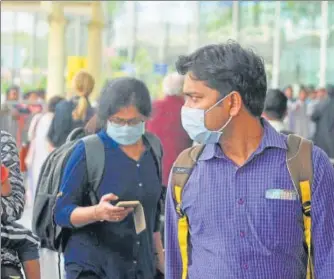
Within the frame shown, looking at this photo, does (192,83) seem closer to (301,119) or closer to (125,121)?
(125,121)

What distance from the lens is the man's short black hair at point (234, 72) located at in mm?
3857

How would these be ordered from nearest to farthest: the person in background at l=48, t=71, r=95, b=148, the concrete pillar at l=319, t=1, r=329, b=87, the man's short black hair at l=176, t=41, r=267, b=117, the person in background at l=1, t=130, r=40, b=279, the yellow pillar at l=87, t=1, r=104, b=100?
the man's short black hair at l=176, t=41, r=267, b=117
the person in background at l=1, t=130, r=40, b=279
the person in background at l=48, t=71, r=95, b=148
the yellow pillar at l=87, t=1, r=104, b=100
the concrete pillar at l=319, t=1, r=329, b=87

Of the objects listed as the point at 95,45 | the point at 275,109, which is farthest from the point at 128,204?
the point at 95,45

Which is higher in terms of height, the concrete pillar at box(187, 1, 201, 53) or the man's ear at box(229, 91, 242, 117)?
the concrete pillar at box(187, 1, 201, 53)

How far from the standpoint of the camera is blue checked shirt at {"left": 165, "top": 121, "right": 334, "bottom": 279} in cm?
376

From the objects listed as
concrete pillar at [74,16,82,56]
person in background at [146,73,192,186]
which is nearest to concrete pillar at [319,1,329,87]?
concrete pillar at [74,16,82,56]

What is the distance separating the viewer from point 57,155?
5.85m

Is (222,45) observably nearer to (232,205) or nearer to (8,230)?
(232,205)

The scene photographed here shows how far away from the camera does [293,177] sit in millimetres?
3775

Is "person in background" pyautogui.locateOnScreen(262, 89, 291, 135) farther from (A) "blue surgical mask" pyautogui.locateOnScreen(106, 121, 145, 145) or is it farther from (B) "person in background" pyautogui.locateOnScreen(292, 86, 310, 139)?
(B) "person in background" pyautogui.locateOnScreen(292, 86, 310, 139)

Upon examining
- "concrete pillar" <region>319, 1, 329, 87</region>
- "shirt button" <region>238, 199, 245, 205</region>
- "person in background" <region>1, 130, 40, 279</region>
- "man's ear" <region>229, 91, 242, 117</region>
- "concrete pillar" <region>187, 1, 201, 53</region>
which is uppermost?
"concrete pillar" <region>187, 1, 201, 53</region>

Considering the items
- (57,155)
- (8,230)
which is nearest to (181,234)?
(8,230)

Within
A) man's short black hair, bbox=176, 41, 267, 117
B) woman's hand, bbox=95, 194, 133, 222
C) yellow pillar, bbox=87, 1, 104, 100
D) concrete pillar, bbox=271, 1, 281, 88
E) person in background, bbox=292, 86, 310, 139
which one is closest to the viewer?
man's short black hair, bbox=176, 41, 267, 117

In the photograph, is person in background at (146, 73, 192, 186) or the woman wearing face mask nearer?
the woman wearing face mask
